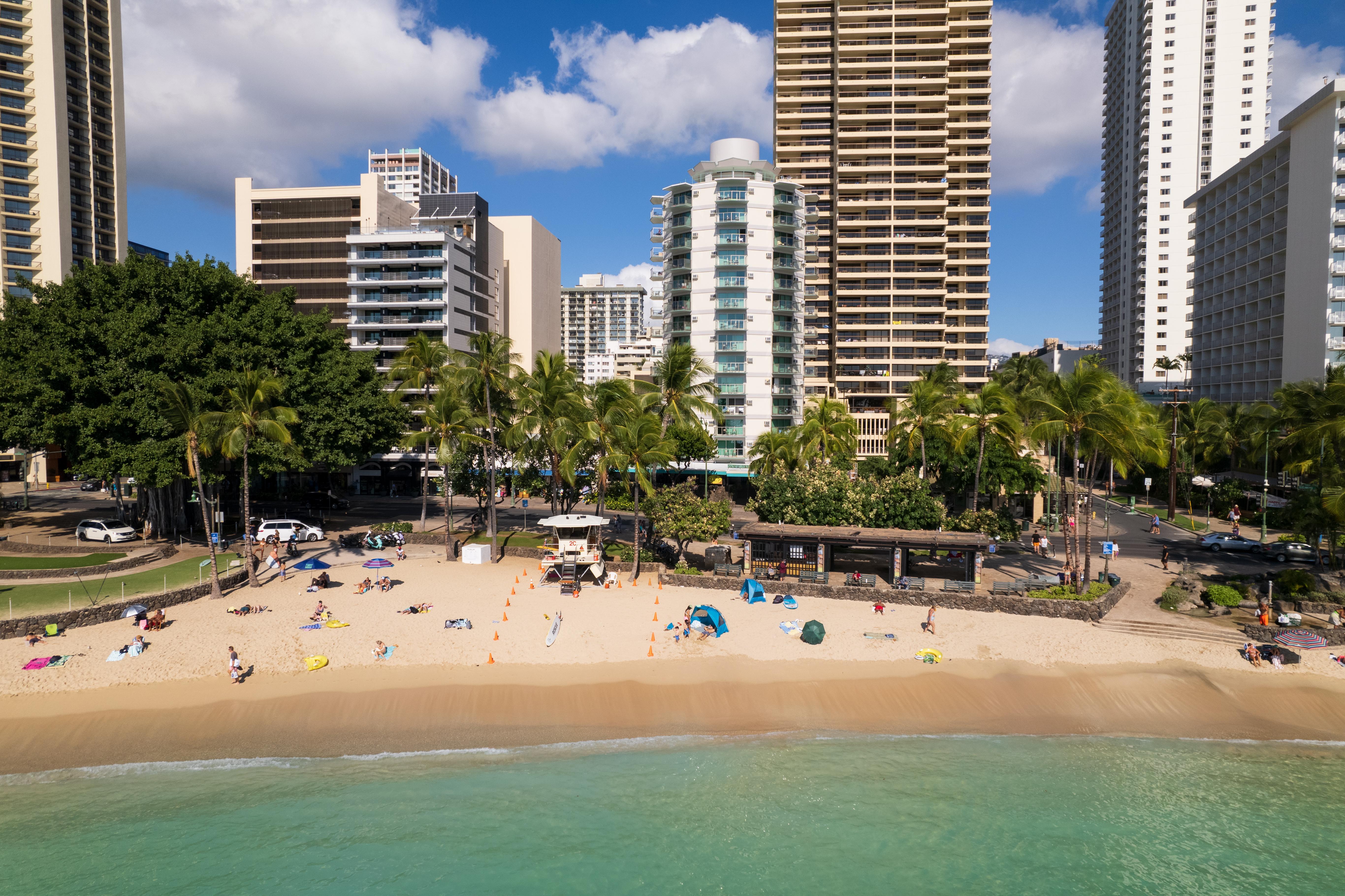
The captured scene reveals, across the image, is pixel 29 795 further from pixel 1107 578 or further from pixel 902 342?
pixel 902 342

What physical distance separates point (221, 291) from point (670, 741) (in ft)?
131

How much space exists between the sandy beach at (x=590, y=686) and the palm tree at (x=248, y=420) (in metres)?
7.19

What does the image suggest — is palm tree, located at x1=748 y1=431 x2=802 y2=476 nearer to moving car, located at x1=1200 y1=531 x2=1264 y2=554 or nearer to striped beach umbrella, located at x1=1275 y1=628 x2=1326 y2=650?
moving car, located at x1=1200 y1=531 x2=1264 y2=554

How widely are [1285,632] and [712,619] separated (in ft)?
72.5

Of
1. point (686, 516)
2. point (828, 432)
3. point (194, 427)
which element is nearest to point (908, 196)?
point (828, 432)

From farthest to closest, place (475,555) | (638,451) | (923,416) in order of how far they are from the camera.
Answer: (923,416) < (475,555) < (638,451)

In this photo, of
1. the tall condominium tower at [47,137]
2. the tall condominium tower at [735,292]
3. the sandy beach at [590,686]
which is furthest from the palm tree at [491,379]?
the tall condominium tower at [47,137]

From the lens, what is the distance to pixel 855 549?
122 feet

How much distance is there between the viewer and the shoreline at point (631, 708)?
21.5m

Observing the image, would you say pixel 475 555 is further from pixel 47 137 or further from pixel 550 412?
pixel 47 137

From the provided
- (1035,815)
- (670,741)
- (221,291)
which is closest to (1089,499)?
(1035,815)

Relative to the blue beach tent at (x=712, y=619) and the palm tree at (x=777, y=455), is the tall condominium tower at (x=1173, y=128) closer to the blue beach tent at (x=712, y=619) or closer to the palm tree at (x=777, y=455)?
the palm tree at (x=777, y=455)

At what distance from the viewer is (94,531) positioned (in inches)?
1692

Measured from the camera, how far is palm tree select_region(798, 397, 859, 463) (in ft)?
180
